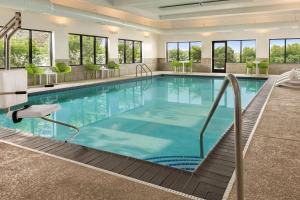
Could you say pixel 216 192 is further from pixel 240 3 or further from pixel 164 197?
pixel 240 3

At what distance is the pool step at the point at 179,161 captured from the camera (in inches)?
140

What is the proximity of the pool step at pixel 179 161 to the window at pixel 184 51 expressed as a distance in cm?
1359

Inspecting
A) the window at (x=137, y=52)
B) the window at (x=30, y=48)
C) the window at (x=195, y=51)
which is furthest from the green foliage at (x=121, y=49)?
the window at (x=30, y=48)

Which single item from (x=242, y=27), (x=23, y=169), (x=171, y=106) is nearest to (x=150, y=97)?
(x=171, y=106)

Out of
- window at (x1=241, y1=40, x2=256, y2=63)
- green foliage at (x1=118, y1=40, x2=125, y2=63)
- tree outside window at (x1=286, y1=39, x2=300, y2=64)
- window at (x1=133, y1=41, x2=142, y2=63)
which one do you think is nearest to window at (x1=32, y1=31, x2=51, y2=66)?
green foliage at (x1=118, y1=40, x2=125, y2=63)

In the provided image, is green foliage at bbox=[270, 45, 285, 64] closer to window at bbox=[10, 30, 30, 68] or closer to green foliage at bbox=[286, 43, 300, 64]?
green foliage at bbox=[286, 43, 300, 64]

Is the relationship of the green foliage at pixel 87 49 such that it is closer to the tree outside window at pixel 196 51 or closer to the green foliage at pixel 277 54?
the tree outside window at pixel 196 51

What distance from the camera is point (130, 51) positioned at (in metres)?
15.6

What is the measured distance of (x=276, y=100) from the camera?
6.20 meters

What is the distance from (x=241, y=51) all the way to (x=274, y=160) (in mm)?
13843

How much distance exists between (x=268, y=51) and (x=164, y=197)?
14.5m

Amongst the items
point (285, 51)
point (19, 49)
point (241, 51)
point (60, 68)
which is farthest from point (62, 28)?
point (285, 51)

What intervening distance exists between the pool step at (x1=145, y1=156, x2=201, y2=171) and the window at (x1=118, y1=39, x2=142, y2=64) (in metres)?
11.6

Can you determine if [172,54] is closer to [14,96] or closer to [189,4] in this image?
[189,4]
